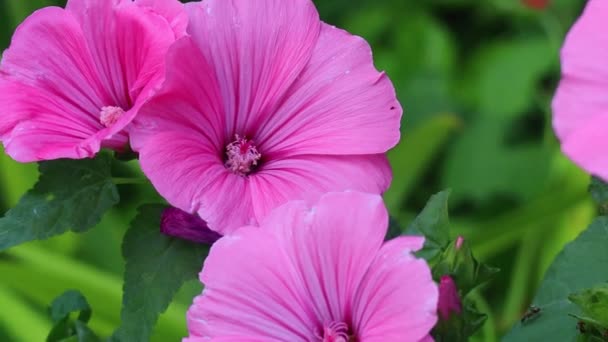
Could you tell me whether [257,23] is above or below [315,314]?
above

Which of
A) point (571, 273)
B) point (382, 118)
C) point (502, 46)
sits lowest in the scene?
point (502, 46)

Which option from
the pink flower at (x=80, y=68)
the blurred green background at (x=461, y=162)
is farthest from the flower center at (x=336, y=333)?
A: the blurred green background at (x=461, y=162)

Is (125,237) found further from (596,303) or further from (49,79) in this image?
(596,303)

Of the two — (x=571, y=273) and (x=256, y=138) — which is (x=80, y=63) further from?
(x=571, y=273)

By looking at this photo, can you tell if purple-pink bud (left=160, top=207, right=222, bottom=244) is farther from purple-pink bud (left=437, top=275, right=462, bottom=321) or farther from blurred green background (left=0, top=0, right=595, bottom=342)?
blurred green background (left=0, top=0, right=595, bottom=342)

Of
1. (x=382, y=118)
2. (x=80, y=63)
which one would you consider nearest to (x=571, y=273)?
(x=382, y=118)

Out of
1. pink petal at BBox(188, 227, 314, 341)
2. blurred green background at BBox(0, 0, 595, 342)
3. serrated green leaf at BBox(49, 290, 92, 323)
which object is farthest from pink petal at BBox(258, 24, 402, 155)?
blurred green background at BBox(0, 0, 595, 342)

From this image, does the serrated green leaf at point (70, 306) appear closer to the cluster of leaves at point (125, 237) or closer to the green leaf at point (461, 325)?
the cluster of leaves at point (125, 237)
